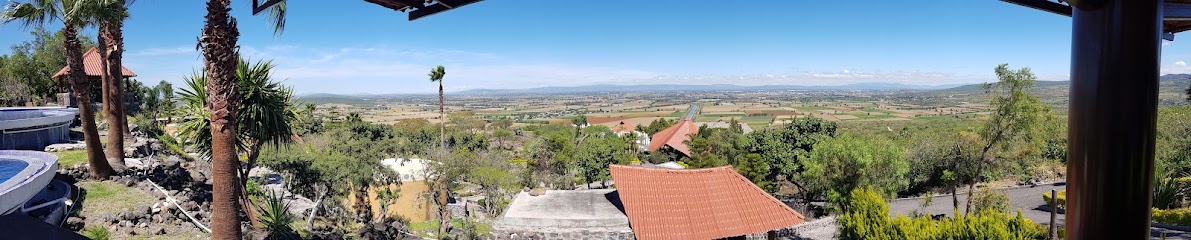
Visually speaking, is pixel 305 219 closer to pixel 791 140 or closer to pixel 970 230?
pixel 970 230

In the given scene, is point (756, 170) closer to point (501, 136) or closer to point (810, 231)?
point (810, 231)

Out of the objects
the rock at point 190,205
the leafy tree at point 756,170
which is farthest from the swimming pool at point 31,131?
the leafy tree at point 756,170

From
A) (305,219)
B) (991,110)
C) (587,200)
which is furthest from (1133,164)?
(991,110)

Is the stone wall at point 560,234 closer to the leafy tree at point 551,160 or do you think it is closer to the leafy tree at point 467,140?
the leafy tree at point 551,160

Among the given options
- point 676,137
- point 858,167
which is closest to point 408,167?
point 858,167

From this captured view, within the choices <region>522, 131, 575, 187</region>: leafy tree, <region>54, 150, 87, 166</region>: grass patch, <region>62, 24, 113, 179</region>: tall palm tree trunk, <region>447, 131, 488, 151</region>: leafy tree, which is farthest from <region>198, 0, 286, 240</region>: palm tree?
<region>447, 131, 488, 151</region>: leafy tree
